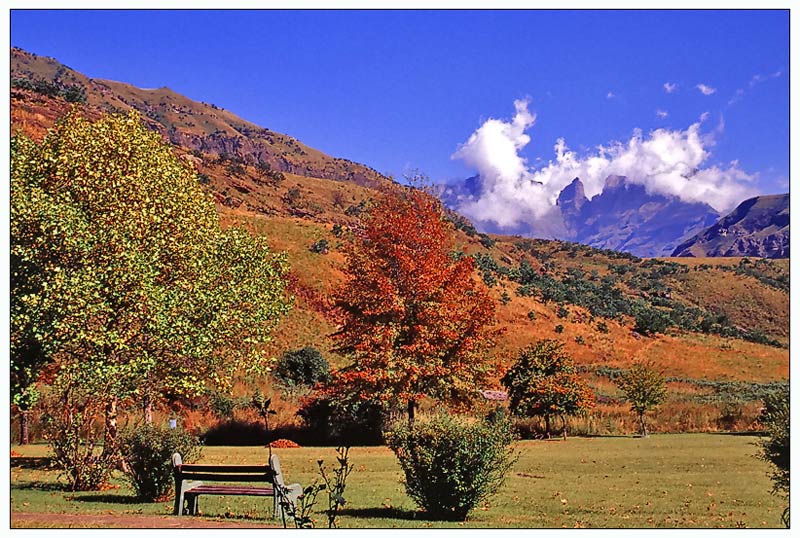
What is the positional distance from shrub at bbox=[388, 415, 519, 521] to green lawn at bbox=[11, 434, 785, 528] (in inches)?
16.9

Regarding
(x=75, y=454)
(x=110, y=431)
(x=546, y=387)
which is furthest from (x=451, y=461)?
(x=546, y=387)

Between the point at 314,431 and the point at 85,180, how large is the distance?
16769mm

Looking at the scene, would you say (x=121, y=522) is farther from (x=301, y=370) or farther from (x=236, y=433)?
(x=301, y=370)

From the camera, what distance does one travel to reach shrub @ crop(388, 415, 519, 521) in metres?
11.8

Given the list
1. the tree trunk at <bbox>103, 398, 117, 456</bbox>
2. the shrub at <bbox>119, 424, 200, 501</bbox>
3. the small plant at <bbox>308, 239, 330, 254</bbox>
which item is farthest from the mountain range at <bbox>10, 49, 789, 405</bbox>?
the shrub at <bbox>119, 424, 200, 501</bbox>

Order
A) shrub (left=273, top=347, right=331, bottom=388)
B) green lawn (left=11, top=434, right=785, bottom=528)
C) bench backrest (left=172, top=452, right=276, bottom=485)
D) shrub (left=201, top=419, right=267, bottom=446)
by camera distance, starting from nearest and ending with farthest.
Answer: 1. bench backrest (left=172, top=452, right=276, bottom=485)
2. green lawn (left=11, top=434, right=785, bottom=528)
3. shrub (left=201, top=419, right=267, bottom=446)
4. shrub (left=273, top=347, right=331, bottom=388)

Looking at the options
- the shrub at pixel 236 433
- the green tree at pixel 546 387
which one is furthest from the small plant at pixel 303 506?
the green tree at pixel 546 387

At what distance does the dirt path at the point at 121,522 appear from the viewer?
35.8 ft

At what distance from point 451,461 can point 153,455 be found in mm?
6330

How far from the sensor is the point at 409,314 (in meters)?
29.5

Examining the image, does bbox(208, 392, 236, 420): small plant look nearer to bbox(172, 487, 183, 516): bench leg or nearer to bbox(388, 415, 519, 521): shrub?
bbox(172, 487, 183, 516): bench leg

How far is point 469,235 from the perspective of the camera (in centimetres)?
11225

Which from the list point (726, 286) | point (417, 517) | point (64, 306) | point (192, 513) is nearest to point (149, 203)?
point (64, 306)

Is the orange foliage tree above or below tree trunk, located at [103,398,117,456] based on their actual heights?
above
